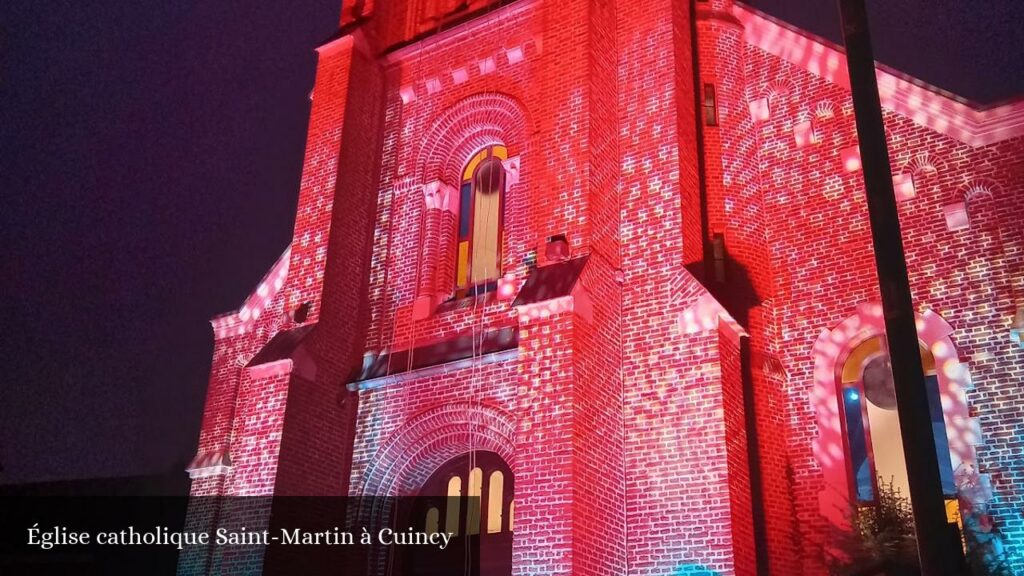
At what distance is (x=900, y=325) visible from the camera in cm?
517

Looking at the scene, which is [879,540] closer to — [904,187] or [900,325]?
[904,187]

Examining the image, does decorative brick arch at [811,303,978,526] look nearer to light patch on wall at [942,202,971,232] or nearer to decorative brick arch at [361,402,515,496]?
light patch on wall at [942,202,971,232]

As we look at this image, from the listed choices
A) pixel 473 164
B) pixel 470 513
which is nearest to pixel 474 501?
pixel 470 513

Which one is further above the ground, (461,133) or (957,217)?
(461,133)

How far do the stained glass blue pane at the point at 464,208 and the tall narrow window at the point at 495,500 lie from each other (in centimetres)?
408

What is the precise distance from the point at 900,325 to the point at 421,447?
8429 mm

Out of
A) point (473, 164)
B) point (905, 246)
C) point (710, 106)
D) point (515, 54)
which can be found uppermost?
point (515, 54)

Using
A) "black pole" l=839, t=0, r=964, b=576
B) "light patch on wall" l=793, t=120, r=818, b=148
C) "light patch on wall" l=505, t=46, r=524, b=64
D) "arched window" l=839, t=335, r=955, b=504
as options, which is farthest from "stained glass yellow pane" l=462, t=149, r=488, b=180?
"black pole" l=839, t=0, r=964, b=576

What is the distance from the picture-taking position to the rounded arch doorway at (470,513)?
1167 centimetres

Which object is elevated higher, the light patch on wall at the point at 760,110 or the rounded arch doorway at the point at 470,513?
the light patch on wall at the point at 760,110

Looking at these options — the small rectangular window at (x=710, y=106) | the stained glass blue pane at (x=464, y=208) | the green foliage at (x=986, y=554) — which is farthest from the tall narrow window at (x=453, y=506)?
the small rectangular window at (x=710, y=106)

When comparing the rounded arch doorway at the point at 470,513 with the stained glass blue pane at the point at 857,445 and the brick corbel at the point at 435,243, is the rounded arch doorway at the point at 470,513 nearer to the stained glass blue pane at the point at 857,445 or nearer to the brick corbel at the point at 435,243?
the brick corbel at the point at 435,243

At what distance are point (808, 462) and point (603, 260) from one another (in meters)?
3.64

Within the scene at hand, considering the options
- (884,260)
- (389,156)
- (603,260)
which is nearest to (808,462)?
(603,260)
